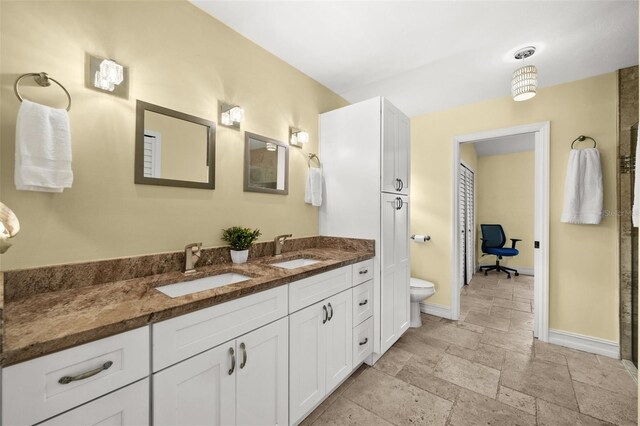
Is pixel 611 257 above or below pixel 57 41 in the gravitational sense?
below

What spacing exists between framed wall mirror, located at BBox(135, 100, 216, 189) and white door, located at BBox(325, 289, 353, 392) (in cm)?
114

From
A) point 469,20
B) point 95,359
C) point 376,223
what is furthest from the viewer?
point 376,223

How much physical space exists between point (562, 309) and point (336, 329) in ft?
7.66

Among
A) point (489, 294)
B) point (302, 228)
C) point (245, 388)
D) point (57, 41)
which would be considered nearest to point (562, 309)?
point (489, 294)

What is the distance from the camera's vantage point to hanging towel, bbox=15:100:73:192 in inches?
40.8

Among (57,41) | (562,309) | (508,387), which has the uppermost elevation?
(57,41)

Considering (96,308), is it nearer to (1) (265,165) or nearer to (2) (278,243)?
(2) (278,243)

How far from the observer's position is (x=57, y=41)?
1191 millimetres

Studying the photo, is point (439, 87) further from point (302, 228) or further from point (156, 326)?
point (156, 326)

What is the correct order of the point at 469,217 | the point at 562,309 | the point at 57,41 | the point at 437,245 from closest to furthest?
the point at 57,41 → the point at 562,309 → the point at 437,245 → the point at 469,217

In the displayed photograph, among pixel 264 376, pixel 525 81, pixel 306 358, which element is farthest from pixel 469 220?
pixel 264 376

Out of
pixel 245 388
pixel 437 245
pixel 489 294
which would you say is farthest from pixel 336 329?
pixel 489 294

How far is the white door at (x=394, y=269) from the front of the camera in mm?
2244

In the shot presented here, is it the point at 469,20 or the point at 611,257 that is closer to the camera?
the point at 469,20
